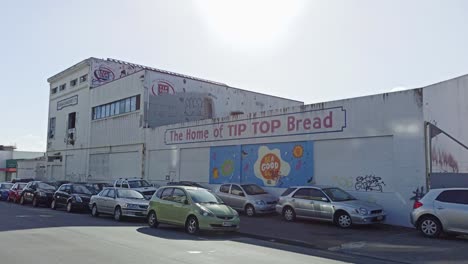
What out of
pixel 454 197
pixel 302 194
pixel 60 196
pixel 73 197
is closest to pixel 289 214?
pixel 302 194

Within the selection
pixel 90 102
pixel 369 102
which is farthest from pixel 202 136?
pixel 90 102

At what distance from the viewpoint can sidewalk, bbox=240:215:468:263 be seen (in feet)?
34.2

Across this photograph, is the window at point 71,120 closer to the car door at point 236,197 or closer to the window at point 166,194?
the car door at point 236,197

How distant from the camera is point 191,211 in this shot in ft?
45.8

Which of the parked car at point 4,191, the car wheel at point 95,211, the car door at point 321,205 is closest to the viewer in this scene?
the car door at point 321,205

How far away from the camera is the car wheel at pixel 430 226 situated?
12945 mm

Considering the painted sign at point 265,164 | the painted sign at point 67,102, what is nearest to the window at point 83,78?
the painted sign at point 67,102

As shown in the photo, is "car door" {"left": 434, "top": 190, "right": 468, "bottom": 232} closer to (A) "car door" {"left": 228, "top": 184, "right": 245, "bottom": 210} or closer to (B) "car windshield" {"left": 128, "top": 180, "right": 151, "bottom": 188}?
(A) "car door" {"left": 228, "top": 184, "right": 245, "bottom": 210}

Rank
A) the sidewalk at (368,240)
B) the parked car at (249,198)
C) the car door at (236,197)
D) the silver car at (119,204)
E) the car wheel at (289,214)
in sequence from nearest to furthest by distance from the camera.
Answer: the sidewalk at (368,240) < the car wheel at (289,214) < the silver car at (119,204) < the parked car at (249,198) < the car door at (236,197)

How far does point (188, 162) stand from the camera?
1102 inches

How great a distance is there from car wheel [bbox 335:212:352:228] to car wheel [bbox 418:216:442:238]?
2518 millimetres

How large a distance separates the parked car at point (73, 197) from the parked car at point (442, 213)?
1617cm

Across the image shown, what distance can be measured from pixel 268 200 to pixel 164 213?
20.9 feet

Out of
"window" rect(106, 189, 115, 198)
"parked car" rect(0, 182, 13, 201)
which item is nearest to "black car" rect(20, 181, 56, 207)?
"parked car" rect(0, 182, 13, 201)
